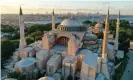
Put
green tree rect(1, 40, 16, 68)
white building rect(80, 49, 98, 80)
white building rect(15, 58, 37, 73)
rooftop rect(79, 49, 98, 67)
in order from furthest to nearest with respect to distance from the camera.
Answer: green tree rect(1, 40, 16, 68) < white building rect(15, 58, 37, 73) < rooftop rect(79, 49, 98, 67) < white building rect(80, 49, 98, 80)

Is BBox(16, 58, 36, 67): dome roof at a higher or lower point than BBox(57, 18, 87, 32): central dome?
lower

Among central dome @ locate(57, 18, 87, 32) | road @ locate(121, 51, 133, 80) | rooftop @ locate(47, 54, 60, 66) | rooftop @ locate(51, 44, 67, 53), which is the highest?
central dome @ locate(57, 18, 87, 32)

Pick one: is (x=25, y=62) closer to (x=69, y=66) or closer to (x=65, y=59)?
(x=65, y=59)

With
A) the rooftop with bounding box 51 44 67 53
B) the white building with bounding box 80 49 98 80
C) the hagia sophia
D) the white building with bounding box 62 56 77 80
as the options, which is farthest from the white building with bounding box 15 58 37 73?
the white building with bounding box 80 49 98 80

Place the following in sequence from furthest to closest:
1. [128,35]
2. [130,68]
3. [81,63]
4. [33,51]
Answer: [128,35], [130,68], [33,51], [81,63]

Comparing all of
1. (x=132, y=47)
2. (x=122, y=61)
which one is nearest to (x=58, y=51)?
(x=122, y=61)

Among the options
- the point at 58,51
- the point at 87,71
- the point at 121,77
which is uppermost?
the point at 58,51

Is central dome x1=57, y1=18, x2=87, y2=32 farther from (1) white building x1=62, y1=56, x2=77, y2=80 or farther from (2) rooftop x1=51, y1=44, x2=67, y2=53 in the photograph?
(1) white building x1=62, y1=56, x2=77, y2=80

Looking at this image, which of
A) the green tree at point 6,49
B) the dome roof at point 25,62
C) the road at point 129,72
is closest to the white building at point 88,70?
the road at point 129,72

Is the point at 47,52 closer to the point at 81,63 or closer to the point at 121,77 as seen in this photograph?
the point at 81,63

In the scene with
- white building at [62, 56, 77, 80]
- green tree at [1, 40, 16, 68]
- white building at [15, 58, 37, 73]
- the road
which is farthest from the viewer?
green tree at [1, 40, 16, 68]

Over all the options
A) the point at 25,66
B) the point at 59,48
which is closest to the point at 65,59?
the point at 59,48
